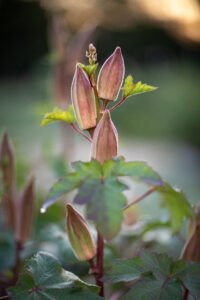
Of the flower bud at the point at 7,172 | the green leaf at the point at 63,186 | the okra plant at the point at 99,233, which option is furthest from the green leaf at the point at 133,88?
the flower bud at the point at 7,172

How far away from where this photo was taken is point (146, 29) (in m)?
4.63

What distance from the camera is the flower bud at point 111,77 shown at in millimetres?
349

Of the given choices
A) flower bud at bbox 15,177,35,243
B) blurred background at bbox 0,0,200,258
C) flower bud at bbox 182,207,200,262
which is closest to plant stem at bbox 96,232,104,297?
flower bud at bbox 182,207,200,262

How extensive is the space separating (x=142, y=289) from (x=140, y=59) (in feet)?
12.8

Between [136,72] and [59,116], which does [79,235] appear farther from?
[136,72]

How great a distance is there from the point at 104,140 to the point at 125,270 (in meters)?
0.13

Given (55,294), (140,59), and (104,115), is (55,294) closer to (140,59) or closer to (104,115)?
(104,115)

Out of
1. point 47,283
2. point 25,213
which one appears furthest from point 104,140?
point 25,213

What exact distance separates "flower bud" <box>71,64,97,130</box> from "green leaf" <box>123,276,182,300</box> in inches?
6.8

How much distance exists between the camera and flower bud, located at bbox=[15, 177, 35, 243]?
56cm

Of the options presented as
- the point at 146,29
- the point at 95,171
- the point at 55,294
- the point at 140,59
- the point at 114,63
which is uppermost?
the point at 146,29

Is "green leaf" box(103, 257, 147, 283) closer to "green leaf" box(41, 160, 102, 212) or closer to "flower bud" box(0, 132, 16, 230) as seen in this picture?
"green leaf" box(41, 160, 102, 212)

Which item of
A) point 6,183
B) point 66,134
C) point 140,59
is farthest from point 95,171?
point 140,59

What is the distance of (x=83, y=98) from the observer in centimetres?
34
